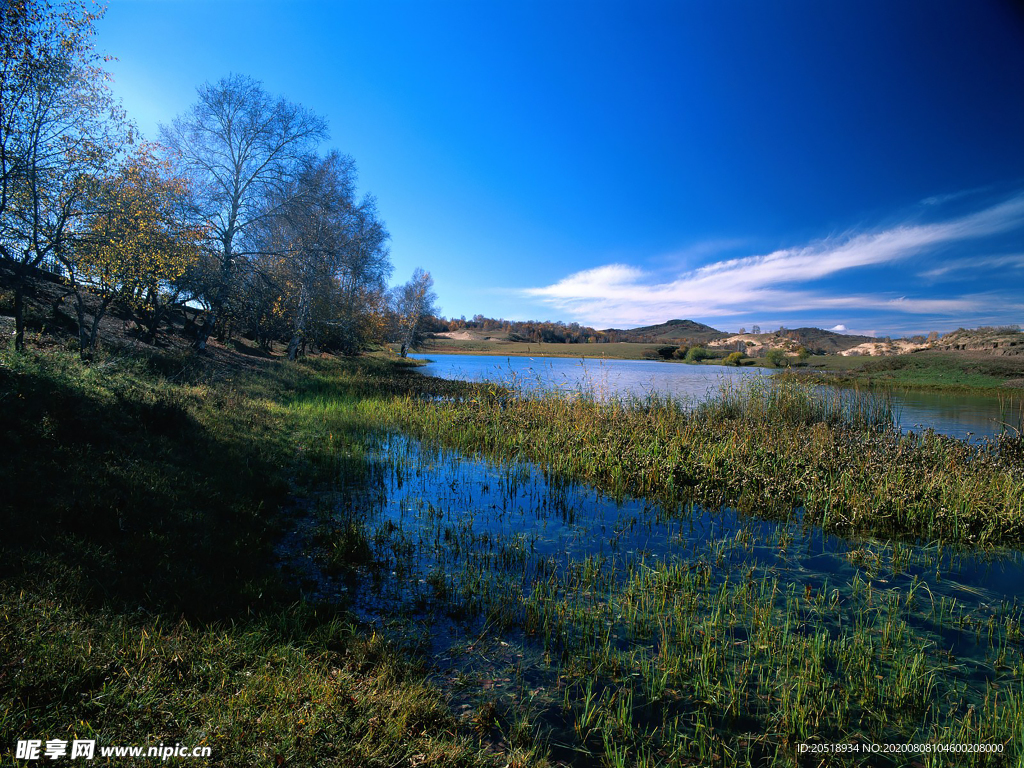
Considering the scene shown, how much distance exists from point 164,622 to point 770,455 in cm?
947

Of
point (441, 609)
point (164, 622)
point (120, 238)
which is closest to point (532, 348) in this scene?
point (120, 238)

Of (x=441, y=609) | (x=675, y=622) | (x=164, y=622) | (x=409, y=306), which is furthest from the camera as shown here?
(x=409, y=306)

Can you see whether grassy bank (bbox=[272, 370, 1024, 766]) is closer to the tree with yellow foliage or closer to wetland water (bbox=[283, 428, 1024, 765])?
wetland water (bbox=[283, 428, 1024, 765])

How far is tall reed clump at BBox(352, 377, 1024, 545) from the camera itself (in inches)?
255

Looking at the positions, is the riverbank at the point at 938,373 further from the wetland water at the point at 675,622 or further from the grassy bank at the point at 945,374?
the wetland water at the point at 675,622

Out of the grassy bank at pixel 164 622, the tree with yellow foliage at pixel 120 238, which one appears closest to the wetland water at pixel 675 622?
the grassy bank at pixel 164 622

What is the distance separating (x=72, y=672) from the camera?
233 centimetres

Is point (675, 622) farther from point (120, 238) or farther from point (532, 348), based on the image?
point (532, 348)

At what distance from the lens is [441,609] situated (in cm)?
409

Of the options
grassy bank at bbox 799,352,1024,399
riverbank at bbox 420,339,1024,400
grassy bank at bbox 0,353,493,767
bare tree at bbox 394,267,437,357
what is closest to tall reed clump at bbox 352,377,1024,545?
grassy bank at bbox 0,353,493,767

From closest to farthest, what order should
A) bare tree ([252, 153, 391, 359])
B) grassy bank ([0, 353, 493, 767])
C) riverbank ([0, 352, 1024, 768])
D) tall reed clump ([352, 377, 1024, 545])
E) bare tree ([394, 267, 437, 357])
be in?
1. grassy bank ([0, 353, 493, 767])
2. riverbank ([0, 352, 1024, 768])
3. tall reed clump ([352, 377, 1024, 545])
4. bare tree ([252, 153, 391, 359])
5. bare tree ([394, 267, 437, 357])

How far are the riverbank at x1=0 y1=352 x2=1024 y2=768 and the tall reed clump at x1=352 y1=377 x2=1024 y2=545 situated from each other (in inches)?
2.8

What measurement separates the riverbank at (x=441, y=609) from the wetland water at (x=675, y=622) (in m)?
0.03

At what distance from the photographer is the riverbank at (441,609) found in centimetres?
245
